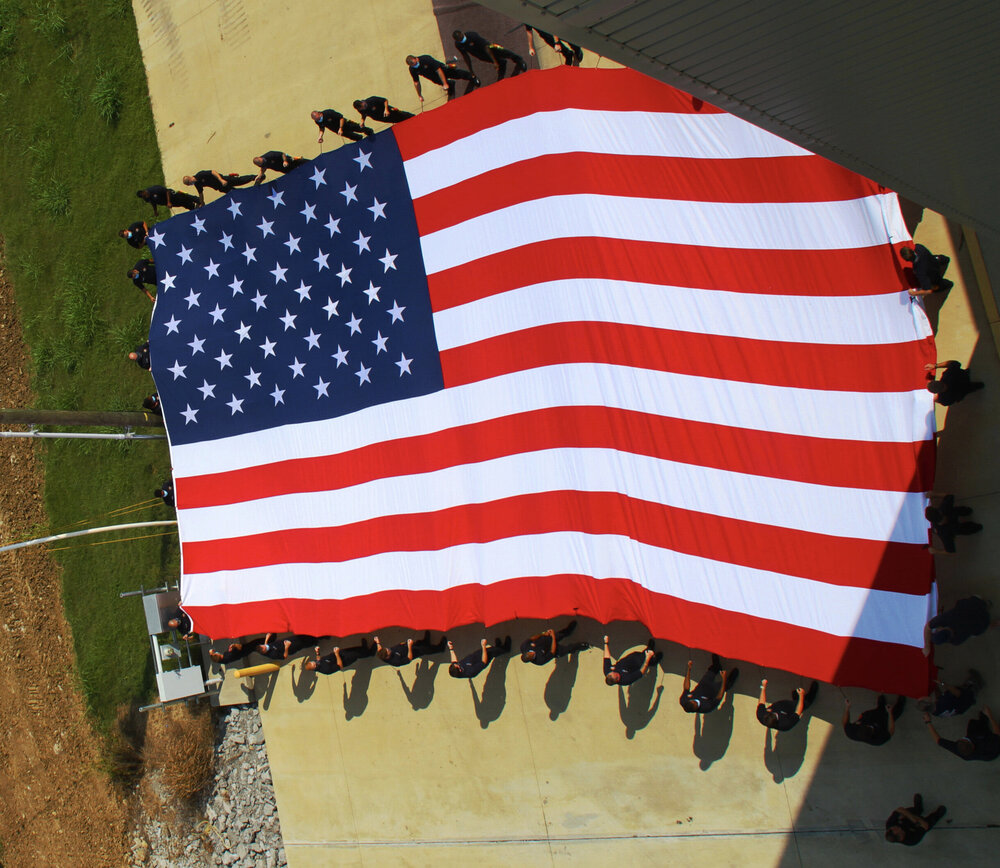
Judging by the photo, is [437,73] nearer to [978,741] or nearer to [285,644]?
[285,644]

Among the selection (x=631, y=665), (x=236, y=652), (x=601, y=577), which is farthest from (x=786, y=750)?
(x=236, y=652)

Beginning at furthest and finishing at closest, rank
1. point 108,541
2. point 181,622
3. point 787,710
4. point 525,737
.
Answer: point 108,541 < point 181,622 < point 525,737 < point 787,710

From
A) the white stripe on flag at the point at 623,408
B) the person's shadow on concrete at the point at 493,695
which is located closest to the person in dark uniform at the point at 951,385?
the white stripe on flag at the point at 623,408

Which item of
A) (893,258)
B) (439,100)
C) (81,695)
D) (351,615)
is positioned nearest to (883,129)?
(893,258)

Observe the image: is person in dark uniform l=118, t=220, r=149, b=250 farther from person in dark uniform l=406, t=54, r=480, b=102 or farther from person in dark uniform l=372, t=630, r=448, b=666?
person in dark uniform l=372, t=630, r=448, b=666

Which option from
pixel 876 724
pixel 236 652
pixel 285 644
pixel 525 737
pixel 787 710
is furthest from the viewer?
pixel 236 652

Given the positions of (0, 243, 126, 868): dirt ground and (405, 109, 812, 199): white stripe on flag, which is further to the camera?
(0, 243, 126, 868): dirt ground

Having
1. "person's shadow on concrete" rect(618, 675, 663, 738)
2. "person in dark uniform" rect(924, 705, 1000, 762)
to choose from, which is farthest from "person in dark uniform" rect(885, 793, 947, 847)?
"person's shadow on concrete" rect(618, 675, 663, 738)
